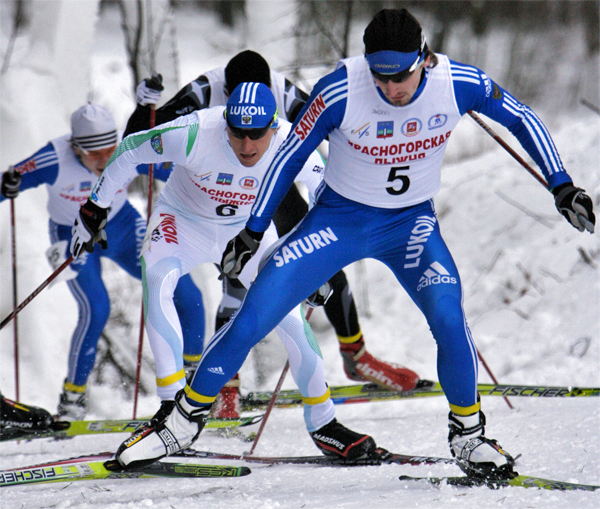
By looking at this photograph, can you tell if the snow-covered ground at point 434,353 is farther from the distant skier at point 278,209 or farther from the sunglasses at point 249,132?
the sunglasses at point 249,132

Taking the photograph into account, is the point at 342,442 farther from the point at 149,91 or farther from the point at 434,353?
the point at 434,353

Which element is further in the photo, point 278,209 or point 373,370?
point 373,370

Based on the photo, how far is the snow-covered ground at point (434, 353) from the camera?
9.48ft

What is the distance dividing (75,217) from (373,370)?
2.41m

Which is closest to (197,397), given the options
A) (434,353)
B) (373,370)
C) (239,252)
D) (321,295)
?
(239,252)

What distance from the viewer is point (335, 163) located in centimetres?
308

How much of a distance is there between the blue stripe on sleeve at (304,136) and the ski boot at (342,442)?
1234 mm

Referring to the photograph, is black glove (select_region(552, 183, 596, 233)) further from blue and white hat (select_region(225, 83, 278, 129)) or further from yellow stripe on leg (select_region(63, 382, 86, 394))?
yellow stripe on leg (select_region(63, 382, 86, 394))

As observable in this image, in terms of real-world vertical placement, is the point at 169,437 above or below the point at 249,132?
below

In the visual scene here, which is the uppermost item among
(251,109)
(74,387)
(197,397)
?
(251,109)

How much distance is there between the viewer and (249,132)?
3238 mm

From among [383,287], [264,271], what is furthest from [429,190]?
[383,287]

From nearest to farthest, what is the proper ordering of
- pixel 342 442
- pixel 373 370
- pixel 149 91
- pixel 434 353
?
pixel 342 442 → pixel 149 91 → pixel 373 370 → pixel 434 353

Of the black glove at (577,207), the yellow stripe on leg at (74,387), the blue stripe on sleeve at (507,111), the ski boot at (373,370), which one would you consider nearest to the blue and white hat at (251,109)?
the blue stripe on sleeve at (507,111)
